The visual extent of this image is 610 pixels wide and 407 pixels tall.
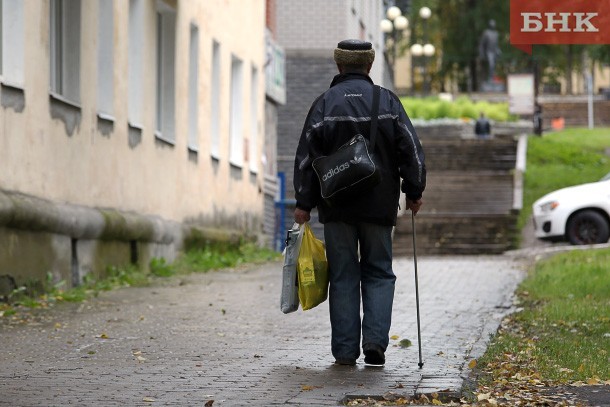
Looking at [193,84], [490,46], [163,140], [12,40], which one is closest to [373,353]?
[12,40]

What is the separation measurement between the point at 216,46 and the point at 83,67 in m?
9.58

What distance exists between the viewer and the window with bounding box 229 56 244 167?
30094 mm

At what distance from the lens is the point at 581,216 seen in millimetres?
29719

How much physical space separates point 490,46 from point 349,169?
64999 millimetres

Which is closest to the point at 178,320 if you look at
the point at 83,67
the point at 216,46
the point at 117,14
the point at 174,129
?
the point at 83,67

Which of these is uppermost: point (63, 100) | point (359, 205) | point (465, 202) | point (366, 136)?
point (63, 100)

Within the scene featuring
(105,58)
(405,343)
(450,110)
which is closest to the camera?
(405,343)

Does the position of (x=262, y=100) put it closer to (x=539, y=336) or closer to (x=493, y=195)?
(x=493, y=195)

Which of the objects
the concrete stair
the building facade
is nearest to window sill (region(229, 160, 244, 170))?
the building facade

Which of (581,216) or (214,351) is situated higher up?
(581,216)

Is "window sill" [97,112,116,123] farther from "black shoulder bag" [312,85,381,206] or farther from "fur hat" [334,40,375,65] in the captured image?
"black shoulder bag" [312,85,381,206]

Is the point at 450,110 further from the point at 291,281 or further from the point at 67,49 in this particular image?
the point at 291,281

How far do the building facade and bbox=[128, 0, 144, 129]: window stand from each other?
2cm

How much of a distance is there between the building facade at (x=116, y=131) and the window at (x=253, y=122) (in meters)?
1.31
